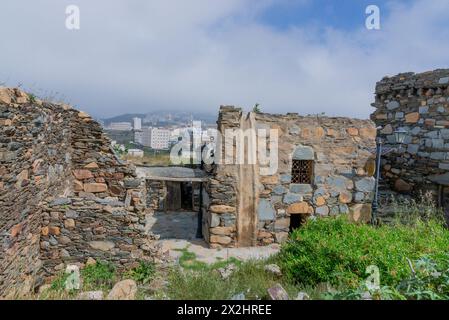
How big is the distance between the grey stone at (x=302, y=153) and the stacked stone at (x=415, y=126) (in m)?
3.46

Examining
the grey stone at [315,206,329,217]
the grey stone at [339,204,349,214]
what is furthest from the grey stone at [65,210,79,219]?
the grey stone at [339,204,349,214]

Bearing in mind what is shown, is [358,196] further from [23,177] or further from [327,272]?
[23,177]

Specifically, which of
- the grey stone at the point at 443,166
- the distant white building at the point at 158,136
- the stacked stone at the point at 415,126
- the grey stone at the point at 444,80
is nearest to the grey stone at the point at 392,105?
the stacked stone at the point at 415,126

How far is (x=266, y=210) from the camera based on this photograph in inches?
338

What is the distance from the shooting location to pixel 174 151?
1279 centimetres

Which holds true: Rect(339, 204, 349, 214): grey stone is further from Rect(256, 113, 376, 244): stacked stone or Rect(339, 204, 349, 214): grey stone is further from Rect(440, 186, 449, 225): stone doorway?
Rect(440, 186, 449, 225): stone doorway

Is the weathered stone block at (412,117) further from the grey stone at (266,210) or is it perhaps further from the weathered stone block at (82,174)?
the weathered stone block at (82,174)

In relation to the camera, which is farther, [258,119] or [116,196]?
[258,119]

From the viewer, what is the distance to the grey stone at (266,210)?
28.0 ft

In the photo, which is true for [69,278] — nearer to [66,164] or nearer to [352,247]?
[66,164]

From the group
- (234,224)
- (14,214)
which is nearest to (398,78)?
(234,224)

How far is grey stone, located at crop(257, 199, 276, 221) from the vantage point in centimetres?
855

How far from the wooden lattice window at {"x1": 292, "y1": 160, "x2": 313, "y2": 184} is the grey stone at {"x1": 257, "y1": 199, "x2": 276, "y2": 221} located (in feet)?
3.23
